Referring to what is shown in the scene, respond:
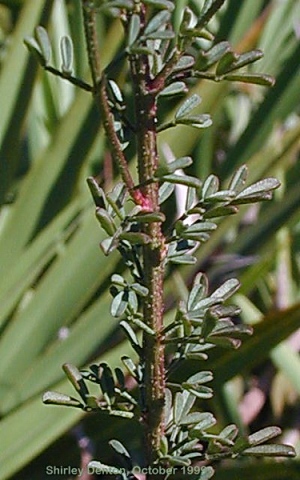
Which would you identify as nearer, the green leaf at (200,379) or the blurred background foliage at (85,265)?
the green leaf at (200,379)

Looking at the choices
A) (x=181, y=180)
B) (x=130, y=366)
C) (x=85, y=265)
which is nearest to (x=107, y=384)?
(x=130, y=366)

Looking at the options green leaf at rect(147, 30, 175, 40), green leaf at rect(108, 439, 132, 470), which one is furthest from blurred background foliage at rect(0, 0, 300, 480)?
green leaf at rect(147, 30, 175, 40)

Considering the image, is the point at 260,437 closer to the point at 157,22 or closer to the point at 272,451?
the point at 272,451

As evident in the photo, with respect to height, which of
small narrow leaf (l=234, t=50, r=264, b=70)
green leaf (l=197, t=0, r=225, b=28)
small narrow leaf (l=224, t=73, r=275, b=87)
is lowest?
small narrow leaf (l=224, t=73, r=275, b=87)

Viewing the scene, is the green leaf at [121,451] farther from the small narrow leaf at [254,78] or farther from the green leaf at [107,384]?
the small narrow leaf at [254,78]

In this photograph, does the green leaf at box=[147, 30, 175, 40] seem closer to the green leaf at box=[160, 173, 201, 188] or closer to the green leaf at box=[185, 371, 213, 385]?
the green leaf at box=[160, 173, 201, 188]

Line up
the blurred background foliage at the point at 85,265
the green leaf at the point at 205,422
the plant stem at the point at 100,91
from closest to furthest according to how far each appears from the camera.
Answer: the plant stem at the point at 100,91
the green leaf at the point at 205,422
the blurred background foliage at the point at 85,265

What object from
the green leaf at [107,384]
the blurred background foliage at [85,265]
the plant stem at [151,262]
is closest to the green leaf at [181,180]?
the plant stem at [151,262]
